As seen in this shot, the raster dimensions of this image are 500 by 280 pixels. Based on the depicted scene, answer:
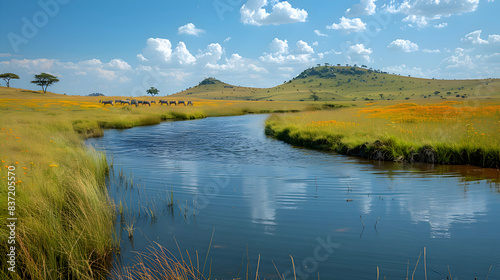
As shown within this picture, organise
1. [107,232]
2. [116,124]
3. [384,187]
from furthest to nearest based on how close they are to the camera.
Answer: [116,124] < [384,187] < [107,232]

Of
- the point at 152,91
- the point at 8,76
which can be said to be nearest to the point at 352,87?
the point at 152,91

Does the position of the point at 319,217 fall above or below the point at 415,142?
below

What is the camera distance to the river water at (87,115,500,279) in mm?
5387

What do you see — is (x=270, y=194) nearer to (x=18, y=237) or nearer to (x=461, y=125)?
(x=18, y=237)

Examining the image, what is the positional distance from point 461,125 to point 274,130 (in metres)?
12.2

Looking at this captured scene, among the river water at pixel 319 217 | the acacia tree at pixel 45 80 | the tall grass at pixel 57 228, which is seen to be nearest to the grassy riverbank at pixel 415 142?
the river water at pixel 319 217

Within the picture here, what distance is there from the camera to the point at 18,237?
191 inches

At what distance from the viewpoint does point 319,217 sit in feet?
24.6

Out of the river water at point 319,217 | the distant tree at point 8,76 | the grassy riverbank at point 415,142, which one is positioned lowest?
the river water at point 319,217

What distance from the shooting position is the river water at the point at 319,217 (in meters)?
5.39

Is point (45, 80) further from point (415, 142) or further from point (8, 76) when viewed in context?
point (415, 142)

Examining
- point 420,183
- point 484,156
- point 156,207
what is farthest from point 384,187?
point 156,207

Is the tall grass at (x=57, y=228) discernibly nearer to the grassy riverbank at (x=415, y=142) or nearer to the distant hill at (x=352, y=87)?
the grassy riverbank at (x=415, y=142)

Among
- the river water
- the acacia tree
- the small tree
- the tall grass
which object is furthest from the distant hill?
the tall grass
